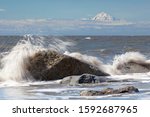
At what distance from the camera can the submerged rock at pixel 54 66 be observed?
10531 millimetres

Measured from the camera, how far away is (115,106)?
6.78 m

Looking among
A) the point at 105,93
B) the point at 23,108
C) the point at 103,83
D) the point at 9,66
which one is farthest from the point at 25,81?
the point at 23,108

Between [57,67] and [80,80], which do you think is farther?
[57,67]

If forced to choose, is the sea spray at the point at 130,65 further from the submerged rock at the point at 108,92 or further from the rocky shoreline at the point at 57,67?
the submerged rock at the point at 108,92

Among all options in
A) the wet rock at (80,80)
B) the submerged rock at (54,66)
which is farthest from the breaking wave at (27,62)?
the wet rock at (80,80)

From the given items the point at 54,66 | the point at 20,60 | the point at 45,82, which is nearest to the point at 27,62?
the point at 20,60

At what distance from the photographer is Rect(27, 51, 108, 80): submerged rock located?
10531 millimetres

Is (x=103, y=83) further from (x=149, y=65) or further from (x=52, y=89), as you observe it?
(x=149, y=65)

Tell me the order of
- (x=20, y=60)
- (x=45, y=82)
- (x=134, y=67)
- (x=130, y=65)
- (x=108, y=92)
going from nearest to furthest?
(x=108, y=92) → (x=45, y=82) → (x=20, y=60) → (x=134, y=67) → (x=130, y=65)

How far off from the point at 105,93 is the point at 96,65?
3.91m

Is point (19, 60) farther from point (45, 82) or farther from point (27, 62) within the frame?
point (45, 82)

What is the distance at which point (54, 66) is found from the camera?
35.1 ft

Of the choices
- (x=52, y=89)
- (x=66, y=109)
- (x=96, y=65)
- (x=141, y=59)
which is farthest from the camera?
(x=141, y=59)

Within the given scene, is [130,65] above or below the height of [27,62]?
below
